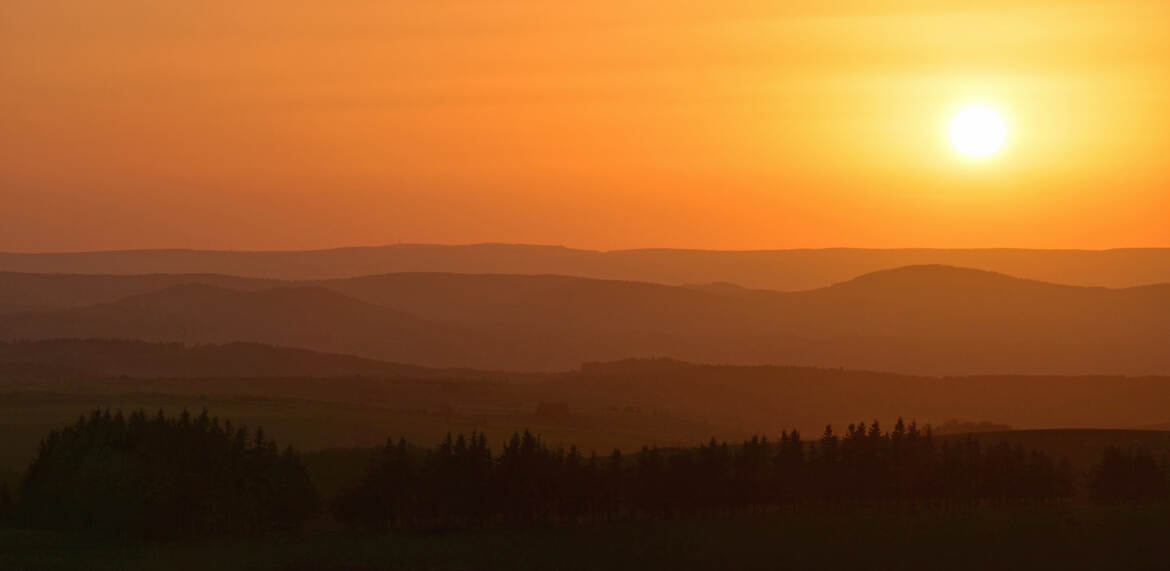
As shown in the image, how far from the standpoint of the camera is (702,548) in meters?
88.6

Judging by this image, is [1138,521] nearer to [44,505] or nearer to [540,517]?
[540,517]

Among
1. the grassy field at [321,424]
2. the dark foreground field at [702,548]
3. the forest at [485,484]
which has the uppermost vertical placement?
the grassy field at [321,424]

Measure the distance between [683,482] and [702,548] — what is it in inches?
740

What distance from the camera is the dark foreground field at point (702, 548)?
275 ft

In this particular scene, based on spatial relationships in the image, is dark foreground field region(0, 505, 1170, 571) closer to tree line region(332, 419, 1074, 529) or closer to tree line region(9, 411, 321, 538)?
tree line region(9, 411, 321, 538)

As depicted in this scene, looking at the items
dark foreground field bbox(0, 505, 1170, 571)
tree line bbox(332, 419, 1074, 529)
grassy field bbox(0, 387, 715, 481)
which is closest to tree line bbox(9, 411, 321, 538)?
tree line bbox(332, 419, 1074, 529)

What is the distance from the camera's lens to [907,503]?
4272 inches

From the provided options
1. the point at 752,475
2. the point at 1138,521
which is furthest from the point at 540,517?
the point at 1138,521

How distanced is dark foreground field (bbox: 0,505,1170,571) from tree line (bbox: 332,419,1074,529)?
20.9 feet

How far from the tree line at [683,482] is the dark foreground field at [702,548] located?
6371 millimetres

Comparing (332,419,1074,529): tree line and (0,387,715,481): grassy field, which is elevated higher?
(0,387,715,481): grassy field

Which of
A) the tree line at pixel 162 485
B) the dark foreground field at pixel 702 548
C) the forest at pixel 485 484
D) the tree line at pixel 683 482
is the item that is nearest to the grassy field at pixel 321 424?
the tree line at pixel 162 485

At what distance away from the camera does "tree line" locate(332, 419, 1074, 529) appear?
102312mm

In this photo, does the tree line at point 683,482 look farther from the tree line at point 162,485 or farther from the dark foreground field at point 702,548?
the dark foreground field at point 702,548
